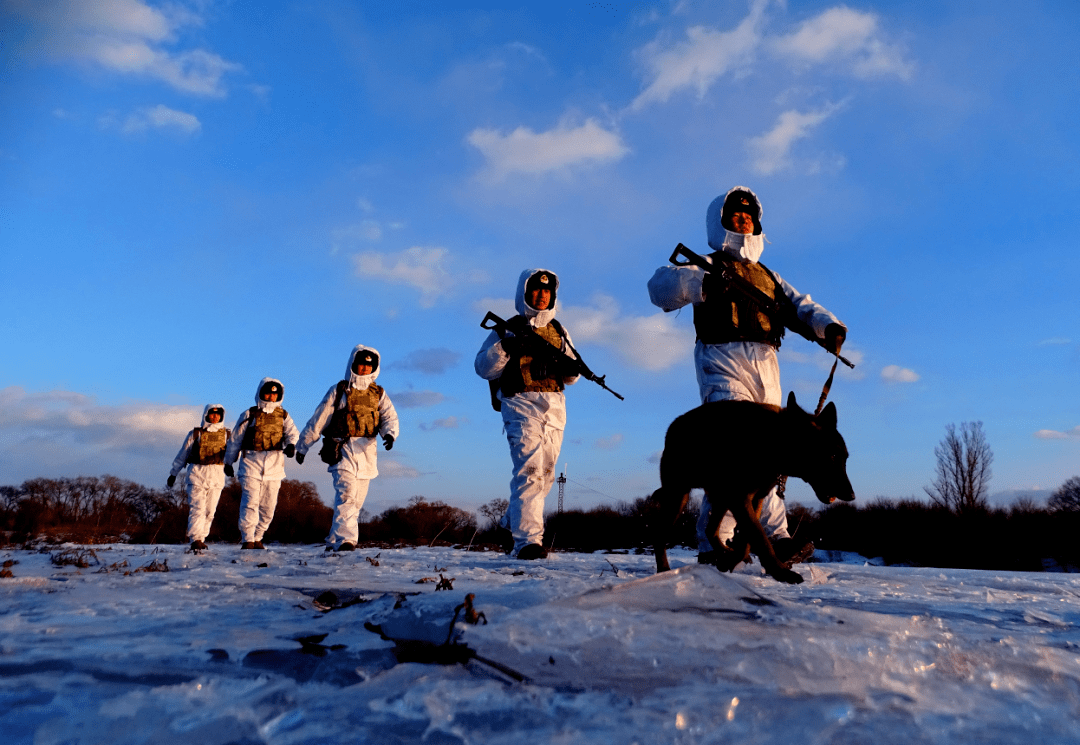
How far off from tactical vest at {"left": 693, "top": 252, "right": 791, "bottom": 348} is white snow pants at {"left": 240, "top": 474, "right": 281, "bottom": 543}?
8194mm

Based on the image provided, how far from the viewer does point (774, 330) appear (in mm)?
4781

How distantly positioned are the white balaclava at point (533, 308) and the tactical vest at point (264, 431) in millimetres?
5945

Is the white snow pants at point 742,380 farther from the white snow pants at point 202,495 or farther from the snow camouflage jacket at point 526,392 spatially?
the white snow pants at point 202,495

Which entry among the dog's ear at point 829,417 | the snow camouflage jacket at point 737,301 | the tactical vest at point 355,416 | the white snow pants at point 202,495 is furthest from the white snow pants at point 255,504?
the dog's ear at point 829,417

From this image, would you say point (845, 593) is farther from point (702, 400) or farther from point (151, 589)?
point (151, 589)

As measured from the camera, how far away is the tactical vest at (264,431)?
402 inches

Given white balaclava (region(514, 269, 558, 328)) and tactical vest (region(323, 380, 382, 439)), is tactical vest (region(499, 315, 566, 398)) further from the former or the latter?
tactical vest (region(323, 380, 382, 439))

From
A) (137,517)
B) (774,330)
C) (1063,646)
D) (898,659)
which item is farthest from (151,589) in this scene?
(137,517)

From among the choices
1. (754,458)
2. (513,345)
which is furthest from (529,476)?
(754,458)

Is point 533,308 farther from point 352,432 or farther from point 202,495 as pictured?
point 202,495

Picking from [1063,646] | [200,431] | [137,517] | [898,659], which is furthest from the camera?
[137,517]

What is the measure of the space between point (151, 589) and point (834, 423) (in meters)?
3.41

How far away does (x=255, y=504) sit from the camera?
10.1m

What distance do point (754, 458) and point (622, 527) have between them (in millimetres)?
11970
